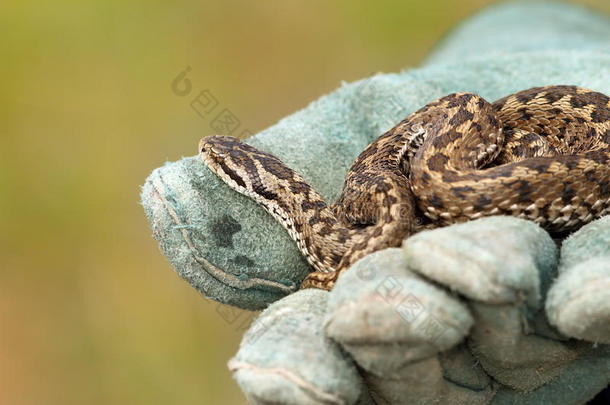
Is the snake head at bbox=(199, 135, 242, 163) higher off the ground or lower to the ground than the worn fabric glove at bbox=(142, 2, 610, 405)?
higher

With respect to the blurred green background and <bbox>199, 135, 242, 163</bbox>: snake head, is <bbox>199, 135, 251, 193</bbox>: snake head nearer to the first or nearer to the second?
<bbox>199, 135, 242, 163</bbox>: snake head

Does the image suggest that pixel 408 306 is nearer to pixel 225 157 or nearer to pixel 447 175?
pixel 447 175

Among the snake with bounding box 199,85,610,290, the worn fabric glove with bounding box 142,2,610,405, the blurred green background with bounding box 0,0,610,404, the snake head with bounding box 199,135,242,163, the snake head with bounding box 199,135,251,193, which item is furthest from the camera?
the blurred green background with bounding box 0,0,610,404

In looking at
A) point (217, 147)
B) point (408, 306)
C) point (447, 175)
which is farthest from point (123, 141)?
point (408, 306)

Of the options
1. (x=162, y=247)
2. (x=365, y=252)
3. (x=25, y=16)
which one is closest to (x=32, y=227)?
(x=25, y=16)

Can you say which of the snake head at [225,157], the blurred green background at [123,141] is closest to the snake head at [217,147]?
the snake head at [225,157]

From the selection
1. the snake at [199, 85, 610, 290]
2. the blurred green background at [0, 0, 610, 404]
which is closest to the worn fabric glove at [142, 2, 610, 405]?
the snake at [199, 85, 610, 290]

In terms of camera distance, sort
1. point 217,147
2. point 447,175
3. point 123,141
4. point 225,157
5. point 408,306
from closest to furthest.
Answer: point 408,306, point 447,175, point 225,157, point 217,147, point 123,141
